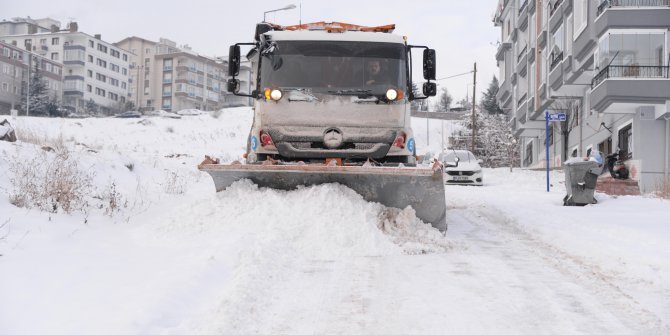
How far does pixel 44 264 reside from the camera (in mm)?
5211

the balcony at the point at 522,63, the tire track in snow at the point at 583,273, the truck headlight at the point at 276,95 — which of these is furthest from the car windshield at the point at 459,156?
the balcony at the point at 522,63

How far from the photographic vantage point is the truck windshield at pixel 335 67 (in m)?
9.02

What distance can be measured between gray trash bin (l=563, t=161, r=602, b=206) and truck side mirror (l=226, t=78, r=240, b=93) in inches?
288

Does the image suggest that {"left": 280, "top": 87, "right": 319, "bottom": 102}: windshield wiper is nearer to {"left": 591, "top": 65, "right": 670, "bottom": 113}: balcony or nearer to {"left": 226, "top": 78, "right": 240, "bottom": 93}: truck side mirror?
{"left": 226, "top": 78, "right": 240, "bottom": 93}: truck side mirror

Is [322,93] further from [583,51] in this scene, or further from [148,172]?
[583,51]

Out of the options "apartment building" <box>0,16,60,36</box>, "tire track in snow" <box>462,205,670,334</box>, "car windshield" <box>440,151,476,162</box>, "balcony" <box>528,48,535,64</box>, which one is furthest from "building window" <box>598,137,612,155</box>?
"apartment building" <box>0,16,60,36</box>

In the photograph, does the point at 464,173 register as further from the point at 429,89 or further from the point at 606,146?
the point at 429,89

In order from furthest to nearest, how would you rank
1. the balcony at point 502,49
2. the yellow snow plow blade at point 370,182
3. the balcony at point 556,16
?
the balcony at point 502,49 < the balcony at point 556,16 < the yellow snow plow blade at point 370,182

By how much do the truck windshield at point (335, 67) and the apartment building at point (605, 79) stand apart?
14155 mm

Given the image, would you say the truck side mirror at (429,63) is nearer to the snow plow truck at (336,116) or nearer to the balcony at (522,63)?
the snow plow truck at (336,116)

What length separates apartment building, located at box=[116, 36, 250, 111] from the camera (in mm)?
107125

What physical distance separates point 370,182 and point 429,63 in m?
2.66

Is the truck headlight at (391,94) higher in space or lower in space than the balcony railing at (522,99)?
lower

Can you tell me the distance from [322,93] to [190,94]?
10293 cm
